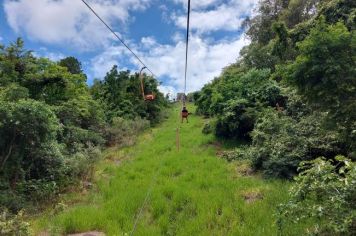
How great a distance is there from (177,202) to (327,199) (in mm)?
3990

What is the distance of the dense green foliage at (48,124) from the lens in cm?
847

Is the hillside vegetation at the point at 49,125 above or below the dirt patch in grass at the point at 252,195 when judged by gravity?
above

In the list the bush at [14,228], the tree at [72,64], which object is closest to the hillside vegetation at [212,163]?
the bush at [14,228]

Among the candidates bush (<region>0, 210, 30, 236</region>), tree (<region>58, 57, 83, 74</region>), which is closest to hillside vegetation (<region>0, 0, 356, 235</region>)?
bush (<region>0, 210, 30, 236</region>)

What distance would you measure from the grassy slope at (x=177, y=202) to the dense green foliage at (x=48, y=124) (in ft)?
3.29

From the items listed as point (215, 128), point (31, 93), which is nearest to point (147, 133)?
point (215, 128)

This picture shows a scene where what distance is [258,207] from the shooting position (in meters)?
7.14

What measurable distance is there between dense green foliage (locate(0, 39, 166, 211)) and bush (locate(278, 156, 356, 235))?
19.0 feet

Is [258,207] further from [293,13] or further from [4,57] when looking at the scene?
[293,13]

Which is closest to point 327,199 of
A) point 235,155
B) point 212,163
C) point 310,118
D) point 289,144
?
point 289,144

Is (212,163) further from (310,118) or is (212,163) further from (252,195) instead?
Answer: (252,195)

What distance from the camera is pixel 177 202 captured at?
8.09 meters

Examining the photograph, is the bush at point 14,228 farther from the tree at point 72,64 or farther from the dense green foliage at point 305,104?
the tree at point 72,64

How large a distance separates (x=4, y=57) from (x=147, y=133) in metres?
9.95
